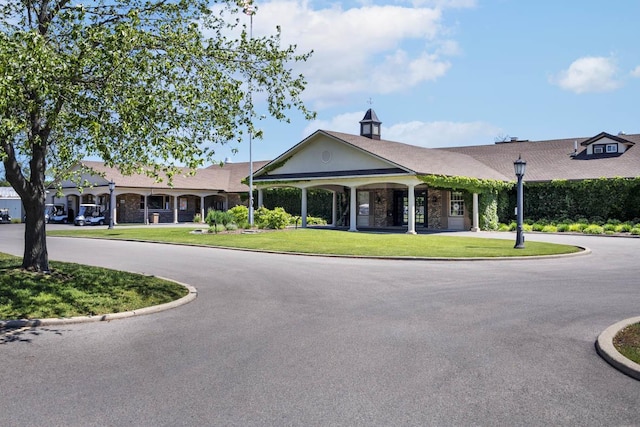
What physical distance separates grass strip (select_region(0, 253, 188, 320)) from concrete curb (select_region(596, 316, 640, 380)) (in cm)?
711

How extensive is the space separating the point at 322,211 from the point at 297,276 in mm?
29769

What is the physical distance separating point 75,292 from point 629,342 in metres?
8.93

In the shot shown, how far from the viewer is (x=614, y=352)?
21.9 feet

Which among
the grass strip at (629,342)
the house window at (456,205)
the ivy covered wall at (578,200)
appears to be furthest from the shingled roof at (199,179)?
the grass strip at (629,342)

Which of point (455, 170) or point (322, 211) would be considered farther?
point (322, 211)

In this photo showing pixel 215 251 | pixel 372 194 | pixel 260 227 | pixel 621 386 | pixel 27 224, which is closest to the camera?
pixel 621 386

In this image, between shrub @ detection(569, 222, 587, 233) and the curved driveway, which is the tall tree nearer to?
the curved driveway

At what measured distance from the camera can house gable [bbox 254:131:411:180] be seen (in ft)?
107

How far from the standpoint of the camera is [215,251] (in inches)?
832

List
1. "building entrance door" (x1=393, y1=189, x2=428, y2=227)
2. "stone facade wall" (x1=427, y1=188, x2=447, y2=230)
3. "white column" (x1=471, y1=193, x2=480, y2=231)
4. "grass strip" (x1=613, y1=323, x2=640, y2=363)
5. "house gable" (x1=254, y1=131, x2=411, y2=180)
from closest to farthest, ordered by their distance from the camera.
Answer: "grass strip" (x1=613, y1=323, x2=640, y2=363) → "house gable" (x1=254, y1=131, x2=411, y2=180) → "white column" (x1=471, y1=193, x2=480, y2=231) → "stone facade wall" (x1=427, y1=188, x2=447, y2=230) → "building entrance door" (x1=393, y1=189, x2=428, y2=227)

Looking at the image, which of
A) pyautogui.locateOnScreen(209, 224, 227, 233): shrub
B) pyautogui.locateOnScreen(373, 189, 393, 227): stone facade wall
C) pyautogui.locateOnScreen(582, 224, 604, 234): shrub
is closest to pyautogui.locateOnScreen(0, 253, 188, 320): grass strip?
pyautogui.locateOnScreen(209, 224, 227, 233): shrub

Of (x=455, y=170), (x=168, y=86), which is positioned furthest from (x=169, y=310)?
(x=455, y=170)

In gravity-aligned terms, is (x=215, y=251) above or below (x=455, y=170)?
below

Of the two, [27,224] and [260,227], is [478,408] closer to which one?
[27,224]
